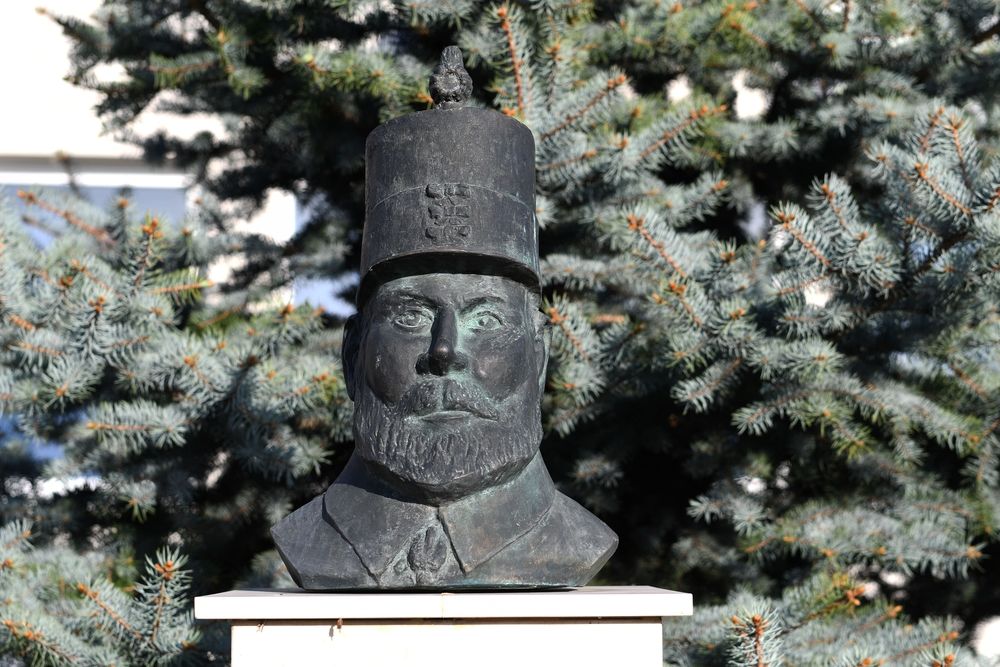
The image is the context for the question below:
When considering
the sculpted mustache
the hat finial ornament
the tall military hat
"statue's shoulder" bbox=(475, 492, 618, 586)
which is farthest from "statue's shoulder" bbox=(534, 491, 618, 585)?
the hat finial ornament

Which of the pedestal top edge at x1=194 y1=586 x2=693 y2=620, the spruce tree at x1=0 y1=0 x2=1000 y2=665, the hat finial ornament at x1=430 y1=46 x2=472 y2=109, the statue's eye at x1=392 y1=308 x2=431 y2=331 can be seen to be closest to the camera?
the pedestal top edge at x1=194 y1=586 x2=693 y2=620

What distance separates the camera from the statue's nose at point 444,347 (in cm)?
242

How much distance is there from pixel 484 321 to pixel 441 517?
0.42 m

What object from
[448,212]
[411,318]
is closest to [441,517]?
[411,318]

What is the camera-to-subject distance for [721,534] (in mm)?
3955

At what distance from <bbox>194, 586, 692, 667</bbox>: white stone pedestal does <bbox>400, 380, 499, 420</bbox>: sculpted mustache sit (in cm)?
38

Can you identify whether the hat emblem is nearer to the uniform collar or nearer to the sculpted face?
the sculpted face

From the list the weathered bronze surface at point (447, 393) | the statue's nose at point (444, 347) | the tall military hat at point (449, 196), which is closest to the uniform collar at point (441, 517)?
the weathered bronze surface at point (447, 393)

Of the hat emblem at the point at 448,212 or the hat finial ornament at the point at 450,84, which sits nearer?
the hat emblem at the point at 448,212

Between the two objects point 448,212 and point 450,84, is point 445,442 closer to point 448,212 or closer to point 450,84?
point 448,212

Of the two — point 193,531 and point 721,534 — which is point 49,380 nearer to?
point 193,531

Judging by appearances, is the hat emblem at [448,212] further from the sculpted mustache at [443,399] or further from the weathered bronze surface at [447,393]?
the sculpted mustache at [443,399]

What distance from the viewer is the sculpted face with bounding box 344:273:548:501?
7.99 ft

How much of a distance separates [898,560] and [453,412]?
5.37ft
